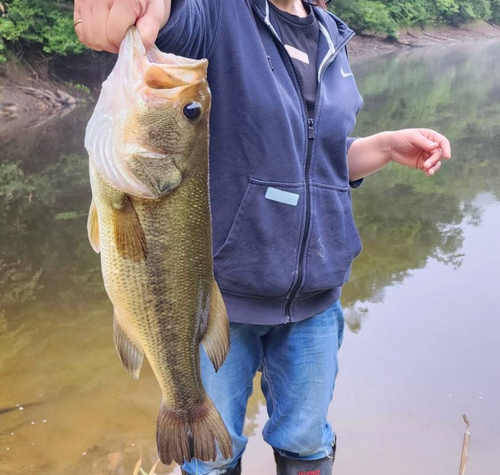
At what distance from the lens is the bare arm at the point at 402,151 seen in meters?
2.12

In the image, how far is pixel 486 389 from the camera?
3.44 metres

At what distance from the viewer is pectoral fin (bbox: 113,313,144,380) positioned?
1.66 metres

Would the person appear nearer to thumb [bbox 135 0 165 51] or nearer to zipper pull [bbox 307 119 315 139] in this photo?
zipper pull [bbox 307 119 315 139]

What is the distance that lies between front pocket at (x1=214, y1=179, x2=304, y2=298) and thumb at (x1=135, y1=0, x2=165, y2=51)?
2.10ft

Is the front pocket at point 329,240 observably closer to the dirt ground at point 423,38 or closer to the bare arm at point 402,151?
the bare arm at point 402,151

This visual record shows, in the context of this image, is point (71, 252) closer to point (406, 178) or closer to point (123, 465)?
point (123, 465)

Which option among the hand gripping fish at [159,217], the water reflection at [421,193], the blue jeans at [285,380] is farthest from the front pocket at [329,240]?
the water reflection at [421,193]

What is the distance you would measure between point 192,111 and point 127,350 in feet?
2.40

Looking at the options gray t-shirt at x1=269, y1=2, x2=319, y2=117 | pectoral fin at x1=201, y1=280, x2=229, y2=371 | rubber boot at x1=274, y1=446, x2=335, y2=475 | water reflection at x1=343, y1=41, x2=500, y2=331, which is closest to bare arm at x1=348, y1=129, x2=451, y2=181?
gray t-shirt at x1=269, y1=2, x2=319, y2=117

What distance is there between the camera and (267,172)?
1823mm

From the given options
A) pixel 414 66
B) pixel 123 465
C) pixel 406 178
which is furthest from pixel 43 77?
pixel 123 465

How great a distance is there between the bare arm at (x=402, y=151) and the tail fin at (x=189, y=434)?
1.13 meters

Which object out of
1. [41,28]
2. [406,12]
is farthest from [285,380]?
[406,12]

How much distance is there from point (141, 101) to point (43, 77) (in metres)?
19.2
